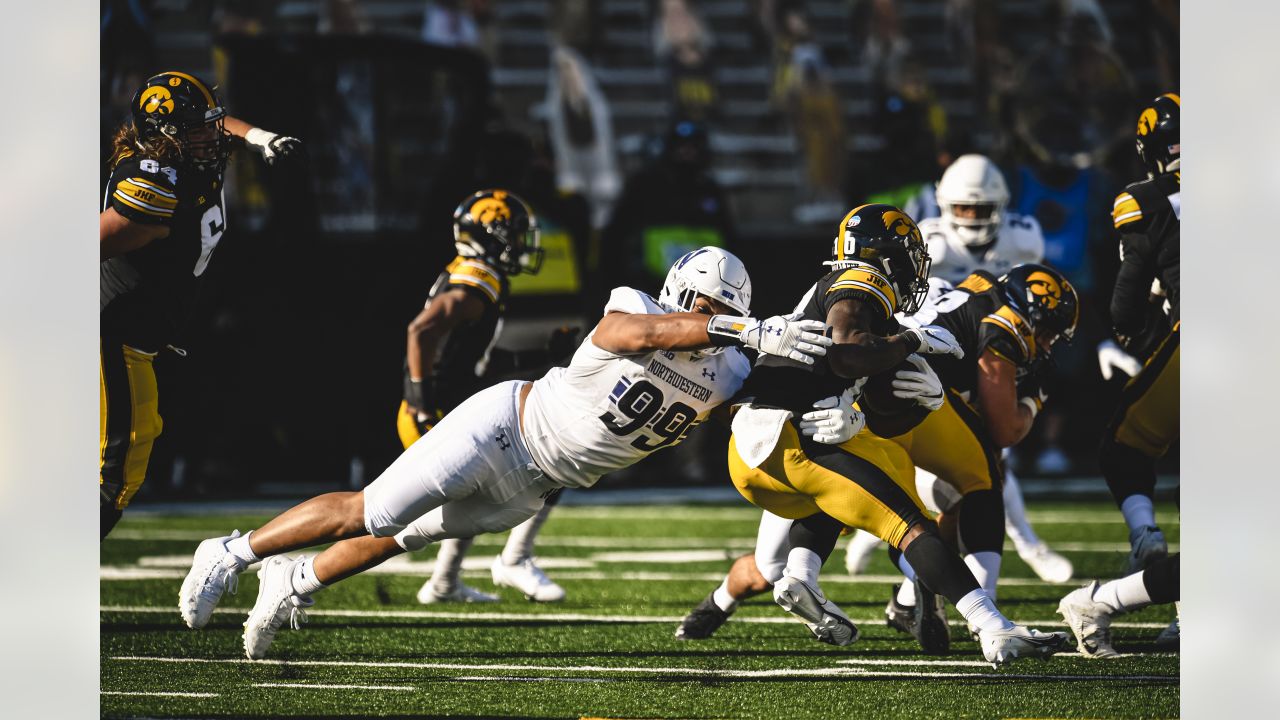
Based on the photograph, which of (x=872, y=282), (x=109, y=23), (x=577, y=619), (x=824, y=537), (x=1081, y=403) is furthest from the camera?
(x=1081, y=403)

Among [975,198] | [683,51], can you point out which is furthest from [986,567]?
[683,51]

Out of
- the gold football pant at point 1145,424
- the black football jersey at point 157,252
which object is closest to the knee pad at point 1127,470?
the gold football pant at point 1145,424

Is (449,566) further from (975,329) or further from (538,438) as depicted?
(975,329)

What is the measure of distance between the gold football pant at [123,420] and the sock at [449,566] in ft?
4.05

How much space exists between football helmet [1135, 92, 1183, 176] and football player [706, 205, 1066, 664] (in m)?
1.22

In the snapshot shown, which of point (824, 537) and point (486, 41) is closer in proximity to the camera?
point (824, 537)

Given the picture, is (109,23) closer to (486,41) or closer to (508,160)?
(508,160)

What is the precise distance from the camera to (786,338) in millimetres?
4086

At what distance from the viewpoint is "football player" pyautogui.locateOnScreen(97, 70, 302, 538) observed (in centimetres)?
483

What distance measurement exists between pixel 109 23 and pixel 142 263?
319cm

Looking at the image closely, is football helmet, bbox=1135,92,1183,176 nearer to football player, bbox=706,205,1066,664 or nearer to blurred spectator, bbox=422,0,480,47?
football player, bbox=706,205,1066,664
